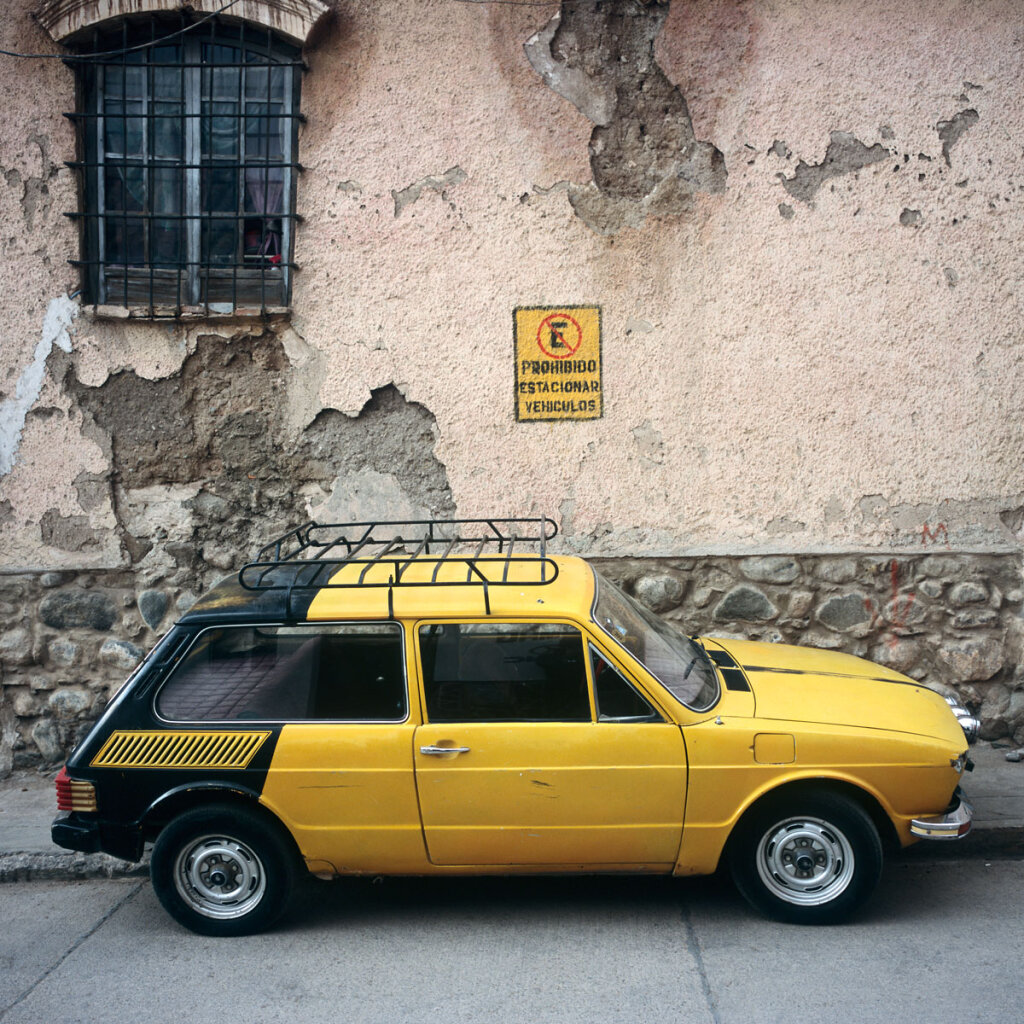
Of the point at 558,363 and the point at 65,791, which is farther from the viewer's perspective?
the point at 558,363

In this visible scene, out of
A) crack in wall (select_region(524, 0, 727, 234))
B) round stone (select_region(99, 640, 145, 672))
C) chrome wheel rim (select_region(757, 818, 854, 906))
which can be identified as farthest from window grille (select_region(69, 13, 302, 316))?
chrome wheel rim (select_region(757, 818, 854, 906))

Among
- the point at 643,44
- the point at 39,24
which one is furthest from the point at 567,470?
the point at 39,24

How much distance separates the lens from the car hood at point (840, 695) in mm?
3992

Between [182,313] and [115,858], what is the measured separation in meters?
3.31

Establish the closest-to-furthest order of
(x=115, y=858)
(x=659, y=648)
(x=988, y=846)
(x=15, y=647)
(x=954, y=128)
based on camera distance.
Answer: (x=659, y=648) < (x=988, y=846) < (x=115, y=858) < (x=954, y=128) < (x=15, y=647)

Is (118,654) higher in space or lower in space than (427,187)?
lower

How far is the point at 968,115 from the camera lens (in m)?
5.96

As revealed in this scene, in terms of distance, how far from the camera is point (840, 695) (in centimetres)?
421

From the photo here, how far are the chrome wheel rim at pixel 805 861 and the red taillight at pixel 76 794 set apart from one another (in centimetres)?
279

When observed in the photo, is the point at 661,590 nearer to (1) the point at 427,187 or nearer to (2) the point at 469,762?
(2) the point at 469,762

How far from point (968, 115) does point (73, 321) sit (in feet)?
19.0

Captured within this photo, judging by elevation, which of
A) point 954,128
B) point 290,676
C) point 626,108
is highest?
point 626,108

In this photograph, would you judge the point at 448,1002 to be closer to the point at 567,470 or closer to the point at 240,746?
the point at 240,746

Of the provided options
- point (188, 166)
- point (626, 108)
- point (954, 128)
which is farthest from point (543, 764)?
point (954, 128)
